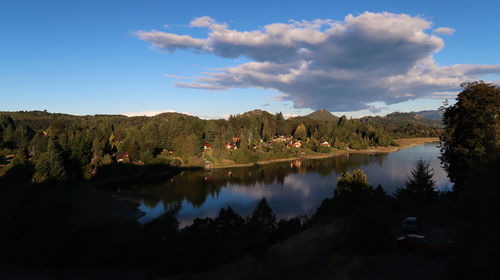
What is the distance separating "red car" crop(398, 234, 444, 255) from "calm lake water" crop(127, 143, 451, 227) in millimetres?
27100

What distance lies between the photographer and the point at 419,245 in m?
16.3

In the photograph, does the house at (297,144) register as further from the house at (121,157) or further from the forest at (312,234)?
the forest at (312,234)

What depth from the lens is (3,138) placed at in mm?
112875

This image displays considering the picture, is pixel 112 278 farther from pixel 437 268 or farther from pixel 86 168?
pixel 86 168

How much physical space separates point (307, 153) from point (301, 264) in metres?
122

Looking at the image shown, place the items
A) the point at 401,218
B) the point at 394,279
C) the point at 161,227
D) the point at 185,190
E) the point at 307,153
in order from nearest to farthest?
the point at 394,279
the point at 401,218
the point at 161,227
the point at 185,190
the point at 307,153

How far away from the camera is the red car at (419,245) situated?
52.6 feet

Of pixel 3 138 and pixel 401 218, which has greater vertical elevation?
pixel 3 138

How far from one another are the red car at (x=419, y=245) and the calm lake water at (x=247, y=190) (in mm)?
27100

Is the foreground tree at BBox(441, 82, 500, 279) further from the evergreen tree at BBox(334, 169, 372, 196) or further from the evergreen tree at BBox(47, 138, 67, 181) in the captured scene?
the evergreen tree at BBox(47, 138, 67, 181)

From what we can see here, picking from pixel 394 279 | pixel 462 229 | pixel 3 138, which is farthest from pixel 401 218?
pixel 3 138

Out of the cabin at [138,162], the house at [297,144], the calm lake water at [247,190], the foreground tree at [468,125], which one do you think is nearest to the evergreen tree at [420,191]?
the foreground tree at [468,125]

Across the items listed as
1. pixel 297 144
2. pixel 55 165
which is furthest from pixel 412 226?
pixel 297 144

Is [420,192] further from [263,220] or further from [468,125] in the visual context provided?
[263,220]
